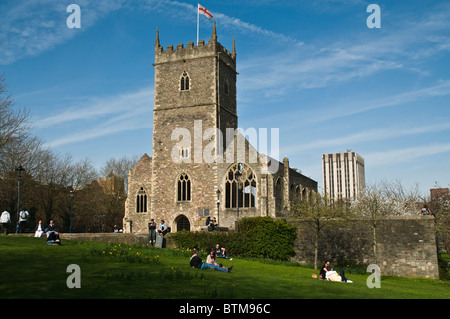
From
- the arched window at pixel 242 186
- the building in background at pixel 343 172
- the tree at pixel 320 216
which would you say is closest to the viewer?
the tree at pixel 320 216

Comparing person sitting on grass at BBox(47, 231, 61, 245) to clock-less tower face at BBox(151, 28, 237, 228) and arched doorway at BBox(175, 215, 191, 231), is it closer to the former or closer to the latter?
clock-less tower face at BBox(151, 28, 237, 228)

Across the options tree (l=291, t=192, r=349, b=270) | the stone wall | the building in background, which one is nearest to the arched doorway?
tree (l=291, t=192, r=349, b=270)

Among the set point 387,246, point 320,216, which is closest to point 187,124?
point 320,216

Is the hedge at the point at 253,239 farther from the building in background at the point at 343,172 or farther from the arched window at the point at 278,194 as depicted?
the building in background at the point at 343,172

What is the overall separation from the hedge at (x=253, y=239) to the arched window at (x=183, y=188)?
491 inches

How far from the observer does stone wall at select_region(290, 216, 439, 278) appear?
27141 mm

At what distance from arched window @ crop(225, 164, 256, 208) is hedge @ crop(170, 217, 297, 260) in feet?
31.6

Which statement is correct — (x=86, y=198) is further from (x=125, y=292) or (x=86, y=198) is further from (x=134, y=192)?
(x=125, y=292)

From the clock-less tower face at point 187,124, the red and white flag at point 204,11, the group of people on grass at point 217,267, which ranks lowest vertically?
the group of people on grass at point 217,267

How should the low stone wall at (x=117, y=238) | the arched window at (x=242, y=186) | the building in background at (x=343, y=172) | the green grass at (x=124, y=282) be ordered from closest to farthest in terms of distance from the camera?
the green grass at (x=124, y=282)
the low stone wall at (x=117, y=238)
the arched window at (x=242, y=186)
the building in background at (x=343, y=172)

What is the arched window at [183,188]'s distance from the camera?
4191 cm

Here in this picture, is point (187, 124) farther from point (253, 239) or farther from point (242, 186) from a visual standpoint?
point (253, 239)

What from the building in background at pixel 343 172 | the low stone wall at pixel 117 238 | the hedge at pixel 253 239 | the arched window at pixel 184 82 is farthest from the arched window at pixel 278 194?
the building in background at pixel 343 172
